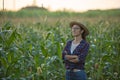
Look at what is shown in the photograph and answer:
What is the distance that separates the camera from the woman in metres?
4.19

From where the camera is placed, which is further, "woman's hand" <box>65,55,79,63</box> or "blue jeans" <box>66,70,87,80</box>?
"blue jeans" <box>66,70,87,80</box>

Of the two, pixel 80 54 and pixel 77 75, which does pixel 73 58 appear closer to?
pixel 80 54

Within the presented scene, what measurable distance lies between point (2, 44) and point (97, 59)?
211cm

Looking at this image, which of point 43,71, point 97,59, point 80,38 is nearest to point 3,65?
point 43,71

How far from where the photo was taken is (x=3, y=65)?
17.3 ft

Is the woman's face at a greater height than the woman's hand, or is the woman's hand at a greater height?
the woman's face

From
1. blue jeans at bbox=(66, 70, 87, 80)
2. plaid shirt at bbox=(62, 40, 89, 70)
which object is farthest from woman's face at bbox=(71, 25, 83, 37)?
blue jeans at bbox=(66, 70, 87, 80)

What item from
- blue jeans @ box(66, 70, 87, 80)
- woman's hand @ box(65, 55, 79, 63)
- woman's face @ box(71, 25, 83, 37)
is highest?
woman's face @ box(71, 25, 83, 37)

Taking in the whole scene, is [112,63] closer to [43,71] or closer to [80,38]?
[43,71]

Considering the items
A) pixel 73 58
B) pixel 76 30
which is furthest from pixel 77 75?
pixel 76 30

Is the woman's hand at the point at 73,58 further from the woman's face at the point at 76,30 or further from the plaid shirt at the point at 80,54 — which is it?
the woman's face at the point at 76,30

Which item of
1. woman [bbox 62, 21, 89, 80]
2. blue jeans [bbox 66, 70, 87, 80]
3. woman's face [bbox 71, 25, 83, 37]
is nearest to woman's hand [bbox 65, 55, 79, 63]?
woman [bbox 62, 21, 89, 80]

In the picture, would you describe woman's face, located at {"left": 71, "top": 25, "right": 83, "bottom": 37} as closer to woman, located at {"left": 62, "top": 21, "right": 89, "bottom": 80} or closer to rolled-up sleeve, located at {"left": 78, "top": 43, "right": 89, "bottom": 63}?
woman, located at {"left": 62, "top": 21, "right": 89, "bottom": 80}

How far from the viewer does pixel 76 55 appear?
166 inches
